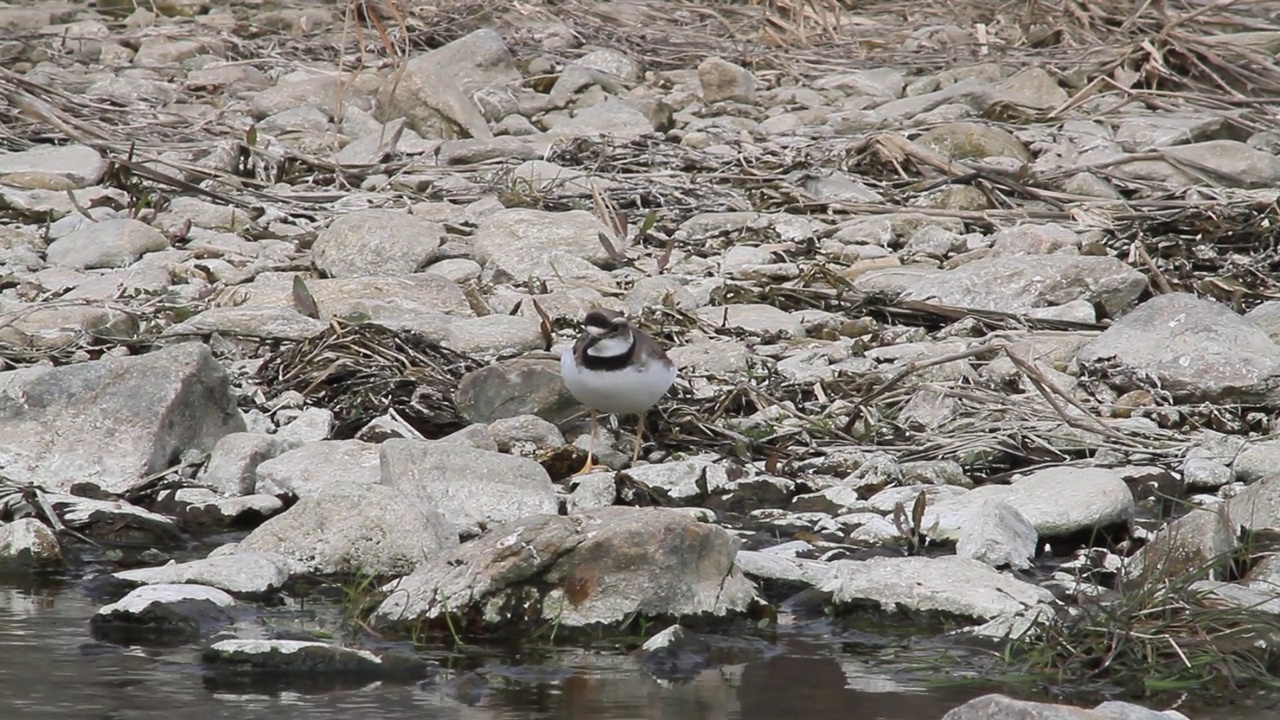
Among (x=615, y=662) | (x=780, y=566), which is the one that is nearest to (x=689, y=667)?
(x=615, y=662)

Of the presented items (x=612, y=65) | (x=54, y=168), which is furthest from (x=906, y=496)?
(x=612, y=65)

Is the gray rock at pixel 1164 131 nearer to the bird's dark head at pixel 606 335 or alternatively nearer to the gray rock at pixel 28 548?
the bird's dark head at pixel 606 335

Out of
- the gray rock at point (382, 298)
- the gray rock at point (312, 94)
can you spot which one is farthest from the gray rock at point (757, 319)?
the gray rock at point (312, 94)

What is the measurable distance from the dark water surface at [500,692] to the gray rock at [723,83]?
808cm

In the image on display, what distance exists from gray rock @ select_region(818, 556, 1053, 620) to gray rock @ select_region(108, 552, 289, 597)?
1.68 metres

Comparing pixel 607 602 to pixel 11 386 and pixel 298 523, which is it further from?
pixel 11 386

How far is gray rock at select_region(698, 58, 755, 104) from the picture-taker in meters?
12.7

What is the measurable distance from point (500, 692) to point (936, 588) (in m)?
1.40

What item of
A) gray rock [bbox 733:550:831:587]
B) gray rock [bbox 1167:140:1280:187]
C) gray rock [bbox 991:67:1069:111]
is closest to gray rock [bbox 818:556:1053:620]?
gray rock [bbox 733:550:831:587]

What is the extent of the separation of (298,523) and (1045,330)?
387 centimetres

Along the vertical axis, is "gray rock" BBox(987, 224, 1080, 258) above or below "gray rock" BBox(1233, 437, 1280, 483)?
below

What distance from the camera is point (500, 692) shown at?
181 inches

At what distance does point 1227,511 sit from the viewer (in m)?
5.66

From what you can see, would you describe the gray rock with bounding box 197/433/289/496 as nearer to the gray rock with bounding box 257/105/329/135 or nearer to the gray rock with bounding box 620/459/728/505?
the gray rock with bounding box 620/459/728/505
